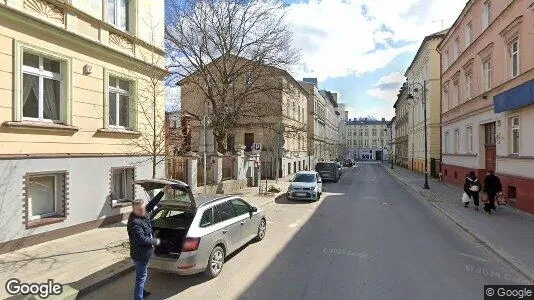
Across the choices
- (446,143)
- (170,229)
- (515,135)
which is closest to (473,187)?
(515,135)

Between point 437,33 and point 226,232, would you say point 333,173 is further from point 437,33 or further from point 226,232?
point 226,232

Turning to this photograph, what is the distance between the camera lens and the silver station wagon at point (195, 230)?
605 centimetres

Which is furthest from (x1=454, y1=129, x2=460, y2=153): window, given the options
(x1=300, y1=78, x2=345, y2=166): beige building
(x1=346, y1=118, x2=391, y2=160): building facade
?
(x1=346, y1=118, x2=391, y2=160): building facade

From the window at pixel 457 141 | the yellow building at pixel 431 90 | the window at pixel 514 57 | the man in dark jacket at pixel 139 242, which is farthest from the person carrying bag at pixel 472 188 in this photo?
the yellow building at pixel 431 90

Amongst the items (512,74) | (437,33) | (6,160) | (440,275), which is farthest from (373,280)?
(437,33)

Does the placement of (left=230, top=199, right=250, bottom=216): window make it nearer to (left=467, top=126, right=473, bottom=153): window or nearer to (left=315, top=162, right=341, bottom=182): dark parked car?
(left=467, top=126, right=473, bottom=153): window

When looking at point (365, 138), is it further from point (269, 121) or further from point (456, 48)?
point (456, 48)

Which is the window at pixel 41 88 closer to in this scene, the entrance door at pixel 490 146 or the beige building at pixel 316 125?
the entrance door at pixel 490 146

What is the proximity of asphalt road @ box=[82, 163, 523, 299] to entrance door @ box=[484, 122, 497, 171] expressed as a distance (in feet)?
28.6

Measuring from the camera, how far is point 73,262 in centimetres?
699

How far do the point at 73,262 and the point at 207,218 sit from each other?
288 centimetres

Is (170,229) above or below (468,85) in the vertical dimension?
below

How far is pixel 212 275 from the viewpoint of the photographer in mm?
6523

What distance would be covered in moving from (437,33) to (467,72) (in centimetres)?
1433
